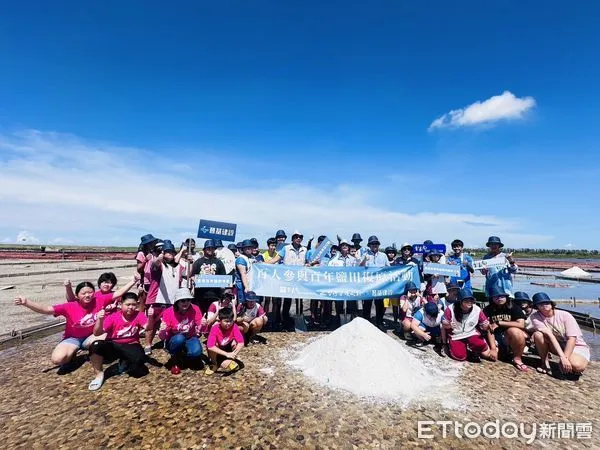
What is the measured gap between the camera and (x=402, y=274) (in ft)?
26.4

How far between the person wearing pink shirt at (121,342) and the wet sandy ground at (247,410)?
24 centimetres

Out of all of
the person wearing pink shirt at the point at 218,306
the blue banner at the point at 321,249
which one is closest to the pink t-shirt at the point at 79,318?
the person wearing pink shirt at the point at 218,306

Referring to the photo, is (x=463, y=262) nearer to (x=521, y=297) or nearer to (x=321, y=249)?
(x=521, y=297)

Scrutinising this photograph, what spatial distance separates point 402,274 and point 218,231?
15.7 feet

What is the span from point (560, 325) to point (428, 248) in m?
3.68

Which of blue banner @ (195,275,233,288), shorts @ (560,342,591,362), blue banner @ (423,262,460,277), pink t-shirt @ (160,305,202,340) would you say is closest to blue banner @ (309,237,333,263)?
blue banner @ (423,262,460,277)

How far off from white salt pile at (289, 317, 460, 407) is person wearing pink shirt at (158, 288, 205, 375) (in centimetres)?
183

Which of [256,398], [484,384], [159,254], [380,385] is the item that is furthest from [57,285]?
[484,384]

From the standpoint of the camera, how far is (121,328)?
16.9ft

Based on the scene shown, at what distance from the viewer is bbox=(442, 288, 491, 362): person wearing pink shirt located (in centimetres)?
609

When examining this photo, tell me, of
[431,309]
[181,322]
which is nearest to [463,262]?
[431,309]

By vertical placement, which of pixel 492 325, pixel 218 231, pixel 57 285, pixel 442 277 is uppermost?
pixel 218 231

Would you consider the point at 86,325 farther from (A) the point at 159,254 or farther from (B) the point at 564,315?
(B) the point at 564,315

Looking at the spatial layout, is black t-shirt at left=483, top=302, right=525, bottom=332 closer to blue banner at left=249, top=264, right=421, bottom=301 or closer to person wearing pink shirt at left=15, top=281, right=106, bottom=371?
blue banner at left=249, top=264, right=421, bottom=301
